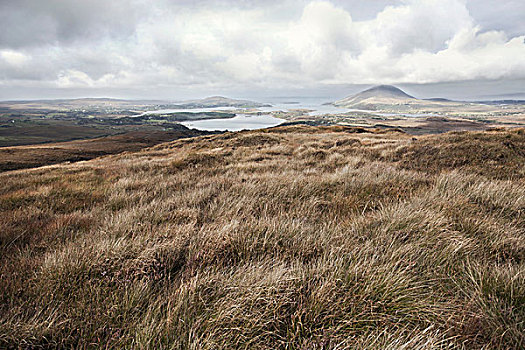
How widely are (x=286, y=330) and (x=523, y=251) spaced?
9.66 ft

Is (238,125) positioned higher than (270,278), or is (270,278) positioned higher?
(238,125)

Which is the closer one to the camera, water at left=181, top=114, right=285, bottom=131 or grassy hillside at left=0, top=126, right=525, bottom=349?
grassy hillside at left=0, top=126, right=525, bottom=349

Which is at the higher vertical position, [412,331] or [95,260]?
[95,260]

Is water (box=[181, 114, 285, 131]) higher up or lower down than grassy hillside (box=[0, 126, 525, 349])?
higher up

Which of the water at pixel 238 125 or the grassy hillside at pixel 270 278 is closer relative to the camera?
the grassy hillside at pixel 270 278

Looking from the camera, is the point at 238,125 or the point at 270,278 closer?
the point at 270,278

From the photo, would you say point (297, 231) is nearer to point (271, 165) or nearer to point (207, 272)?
point (207, 272)

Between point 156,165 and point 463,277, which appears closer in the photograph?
point 463,277

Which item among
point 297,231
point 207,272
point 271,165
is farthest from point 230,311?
point 271,165

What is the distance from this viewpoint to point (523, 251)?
2.57 m

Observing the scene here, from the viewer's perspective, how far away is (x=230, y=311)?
164cm

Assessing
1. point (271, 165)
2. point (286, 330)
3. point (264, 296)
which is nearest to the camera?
point (286, 330)

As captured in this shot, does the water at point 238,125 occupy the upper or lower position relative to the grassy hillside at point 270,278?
upper

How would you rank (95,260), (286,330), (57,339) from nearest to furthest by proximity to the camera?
(57,339) → (286,330) → (95,260)
